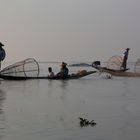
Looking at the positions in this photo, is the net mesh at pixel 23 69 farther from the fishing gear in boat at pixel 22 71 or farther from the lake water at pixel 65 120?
the lake water at pixel 65 120

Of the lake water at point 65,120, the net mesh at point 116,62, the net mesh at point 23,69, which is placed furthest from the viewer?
the net mesh at point 116,62

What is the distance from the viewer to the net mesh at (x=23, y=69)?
33469mm

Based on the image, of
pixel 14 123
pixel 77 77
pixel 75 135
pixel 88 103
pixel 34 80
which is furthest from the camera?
pixel 77 77

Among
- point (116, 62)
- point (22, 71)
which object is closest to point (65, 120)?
point (22, 71)

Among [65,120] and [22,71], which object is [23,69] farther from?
[65,120]

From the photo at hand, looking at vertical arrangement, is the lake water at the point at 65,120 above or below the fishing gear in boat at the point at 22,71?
below

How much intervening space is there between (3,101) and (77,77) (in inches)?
716

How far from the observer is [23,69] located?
3391cm

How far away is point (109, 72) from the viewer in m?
41.1

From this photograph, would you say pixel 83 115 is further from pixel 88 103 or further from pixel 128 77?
pixel 128 77

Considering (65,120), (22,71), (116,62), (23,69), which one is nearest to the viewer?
(65,120)

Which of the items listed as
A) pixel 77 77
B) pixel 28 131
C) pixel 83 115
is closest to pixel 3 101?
pixel 83 115

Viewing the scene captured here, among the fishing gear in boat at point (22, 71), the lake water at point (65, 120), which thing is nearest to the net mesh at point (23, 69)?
the fishing gear in boat at point (22, 71)

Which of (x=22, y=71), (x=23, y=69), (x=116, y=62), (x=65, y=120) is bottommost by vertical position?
(x=65, y=120)
